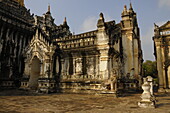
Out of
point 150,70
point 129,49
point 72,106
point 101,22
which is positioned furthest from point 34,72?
point 150,70

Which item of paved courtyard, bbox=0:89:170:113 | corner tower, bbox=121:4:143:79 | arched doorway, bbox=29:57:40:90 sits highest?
corner tower, bbox=121:4:143:79

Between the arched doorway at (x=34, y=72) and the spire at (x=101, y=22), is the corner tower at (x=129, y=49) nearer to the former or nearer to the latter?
the spire at (x=101, y=22)

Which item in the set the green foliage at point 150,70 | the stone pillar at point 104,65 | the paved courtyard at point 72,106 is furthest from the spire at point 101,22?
the green foliage at point 150,70

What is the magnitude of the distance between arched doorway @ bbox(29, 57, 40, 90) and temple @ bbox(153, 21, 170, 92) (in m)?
21.2

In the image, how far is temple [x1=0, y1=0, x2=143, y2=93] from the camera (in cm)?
1498

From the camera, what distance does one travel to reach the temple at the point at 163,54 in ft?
90.1

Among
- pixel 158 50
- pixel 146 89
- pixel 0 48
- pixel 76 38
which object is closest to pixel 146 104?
pixel 146 89

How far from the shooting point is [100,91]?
537 inches

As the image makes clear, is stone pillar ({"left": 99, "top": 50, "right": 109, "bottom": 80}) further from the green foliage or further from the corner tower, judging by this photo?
the green foliage

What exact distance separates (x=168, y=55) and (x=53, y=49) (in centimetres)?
2217

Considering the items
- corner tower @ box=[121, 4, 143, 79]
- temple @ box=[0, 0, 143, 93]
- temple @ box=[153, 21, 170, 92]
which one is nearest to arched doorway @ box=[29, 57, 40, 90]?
temple @ box=[0, 0, 143, 93]

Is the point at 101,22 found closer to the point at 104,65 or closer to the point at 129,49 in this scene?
the point at 104,65

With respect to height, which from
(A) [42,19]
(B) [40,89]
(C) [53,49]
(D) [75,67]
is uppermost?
(A) [42,19]

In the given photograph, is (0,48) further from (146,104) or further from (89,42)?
(146,104)
